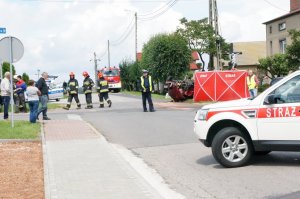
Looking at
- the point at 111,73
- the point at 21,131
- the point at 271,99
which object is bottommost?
the point at 21,131

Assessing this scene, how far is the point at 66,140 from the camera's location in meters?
13.0

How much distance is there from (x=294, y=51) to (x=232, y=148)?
121 ft

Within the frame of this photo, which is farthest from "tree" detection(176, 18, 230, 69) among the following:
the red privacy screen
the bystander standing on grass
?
the bystander standing on grass

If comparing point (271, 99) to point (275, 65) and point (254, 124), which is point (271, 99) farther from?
point (275, 65)

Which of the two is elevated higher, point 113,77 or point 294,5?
point 294,5

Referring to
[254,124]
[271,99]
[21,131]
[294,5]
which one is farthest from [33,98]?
[294,5]

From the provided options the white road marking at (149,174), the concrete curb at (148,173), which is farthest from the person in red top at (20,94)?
the white road marking at (149,174)

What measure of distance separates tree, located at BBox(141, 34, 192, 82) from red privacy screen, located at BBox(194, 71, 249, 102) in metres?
15.2

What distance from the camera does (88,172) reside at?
8.69m

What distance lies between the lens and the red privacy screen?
2662 centimetres

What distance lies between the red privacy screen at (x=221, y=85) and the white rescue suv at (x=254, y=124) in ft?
57.8

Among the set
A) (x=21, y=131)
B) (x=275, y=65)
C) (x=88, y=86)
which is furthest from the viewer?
(x=275, y=65)

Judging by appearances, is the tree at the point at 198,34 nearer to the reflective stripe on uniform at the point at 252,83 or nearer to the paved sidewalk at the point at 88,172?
the reflective stripe on uniform at the point at 252,83

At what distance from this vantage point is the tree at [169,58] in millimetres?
42469
